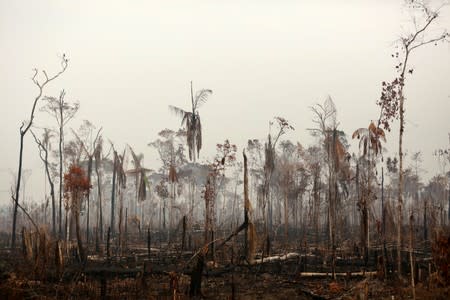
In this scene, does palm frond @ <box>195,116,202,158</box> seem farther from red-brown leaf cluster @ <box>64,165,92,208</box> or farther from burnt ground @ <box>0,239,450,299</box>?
red-brown leaf cluster @ <box>64,165,92,208</box>

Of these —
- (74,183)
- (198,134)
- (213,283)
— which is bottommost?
(213,283)

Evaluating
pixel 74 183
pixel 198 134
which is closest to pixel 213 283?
pixel 198 134

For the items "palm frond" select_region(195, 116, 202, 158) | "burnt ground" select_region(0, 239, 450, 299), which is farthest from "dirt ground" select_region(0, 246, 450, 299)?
"palm frond" select_region(195, 116, 202, 158)

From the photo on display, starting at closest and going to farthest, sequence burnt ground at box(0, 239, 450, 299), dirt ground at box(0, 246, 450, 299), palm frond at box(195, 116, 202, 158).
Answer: dirt ground at box(0, 246, 450, 299) → burnt ground at box(0, 239, 450, 299) → palm frond at box(195, 116, 202, 158)

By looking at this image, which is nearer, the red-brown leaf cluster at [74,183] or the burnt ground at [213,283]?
the burnt ground at [213,283]

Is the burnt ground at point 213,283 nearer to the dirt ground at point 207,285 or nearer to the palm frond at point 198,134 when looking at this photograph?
the dirt ground at point 207,285

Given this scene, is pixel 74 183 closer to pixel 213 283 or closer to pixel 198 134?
pixel 198 134

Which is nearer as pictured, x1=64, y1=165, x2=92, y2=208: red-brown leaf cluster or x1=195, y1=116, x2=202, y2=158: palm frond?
x1=195, y1=116, x2=202, y2=158: palm frond

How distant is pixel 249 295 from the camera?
1322cm

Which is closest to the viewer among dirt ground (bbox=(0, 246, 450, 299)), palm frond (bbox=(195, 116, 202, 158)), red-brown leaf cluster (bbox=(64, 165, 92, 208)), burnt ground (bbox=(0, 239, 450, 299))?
dirt ground (bbox=(0, 246, 450, 299))

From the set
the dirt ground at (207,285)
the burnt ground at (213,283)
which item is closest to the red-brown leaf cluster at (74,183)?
the burnt ground at (213,283)

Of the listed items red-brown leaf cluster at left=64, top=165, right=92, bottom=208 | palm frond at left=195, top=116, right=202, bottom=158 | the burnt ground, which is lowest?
the burnt ground

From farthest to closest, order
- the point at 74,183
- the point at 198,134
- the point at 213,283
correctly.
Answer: the point at 74,183 → the point at 198,134 → the point at 213,283

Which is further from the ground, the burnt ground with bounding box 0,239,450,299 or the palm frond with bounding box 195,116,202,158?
the palm frond with bounding box 195,116,202,158
